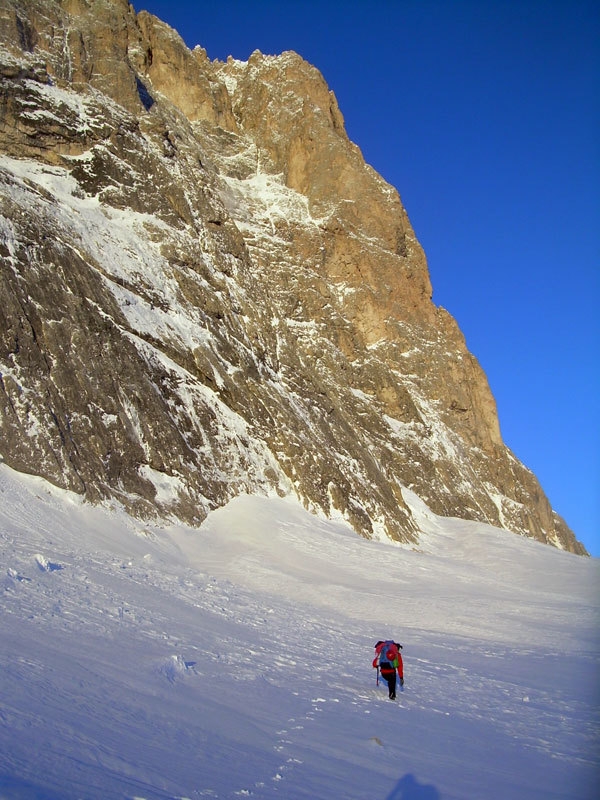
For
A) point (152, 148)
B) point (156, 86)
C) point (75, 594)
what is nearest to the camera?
point (75, 594)

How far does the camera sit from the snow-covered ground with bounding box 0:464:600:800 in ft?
17.1

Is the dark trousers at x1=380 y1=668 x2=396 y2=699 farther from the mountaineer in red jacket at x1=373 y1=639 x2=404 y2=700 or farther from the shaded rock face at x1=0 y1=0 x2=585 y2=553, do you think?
the shaded rock face at x1=0 y1=0 x2=585 y2=553

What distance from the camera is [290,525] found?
31812mm

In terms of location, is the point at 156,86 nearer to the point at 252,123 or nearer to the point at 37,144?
the point at 252,123

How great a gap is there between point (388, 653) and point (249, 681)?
7.25ft

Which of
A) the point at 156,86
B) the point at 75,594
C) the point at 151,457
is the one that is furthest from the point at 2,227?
the point at 156,86

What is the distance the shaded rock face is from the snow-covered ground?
19.9 ft

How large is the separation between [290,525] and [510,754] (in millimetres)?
24994

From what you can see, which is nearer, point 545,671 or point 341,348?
point 545,671

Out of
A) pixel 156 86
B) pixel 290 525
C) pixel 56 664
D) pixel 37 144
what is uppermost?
pixel 156 86

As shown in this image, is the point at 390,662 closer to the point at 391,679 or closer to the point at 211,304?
the point at 391,679

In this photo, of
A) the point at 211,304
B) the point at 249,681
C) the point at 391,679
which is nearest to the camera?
the point at 249,681

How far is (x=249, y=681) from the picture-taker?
889cm

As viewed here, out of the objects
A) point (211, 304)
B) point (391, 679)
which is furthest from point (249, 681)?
point (211, 304)
